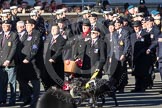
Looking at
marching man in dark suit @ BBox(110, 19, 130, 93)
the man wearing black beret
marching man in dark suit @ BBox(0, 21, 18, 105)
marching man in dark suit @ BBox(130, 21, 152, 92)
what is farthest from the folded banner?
marching man in dark suit @ BBox(130, 21, 152, 92)

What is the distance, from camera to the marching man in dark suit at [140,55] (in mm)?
17922

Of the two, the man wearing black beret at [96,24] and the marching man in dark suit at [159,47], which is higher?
the man wearing black beret at [96,24]

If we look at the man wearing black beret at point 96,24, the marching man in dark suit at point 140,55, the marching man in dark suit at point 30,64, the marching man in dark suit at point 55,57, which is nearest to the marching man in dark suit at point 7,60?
the marching man in dark suit at point 30,64

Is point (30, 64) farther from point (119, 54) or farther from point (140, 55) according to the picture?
point (140, 55)

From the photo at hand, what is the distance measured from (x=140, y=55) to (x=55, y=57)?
3743 mm

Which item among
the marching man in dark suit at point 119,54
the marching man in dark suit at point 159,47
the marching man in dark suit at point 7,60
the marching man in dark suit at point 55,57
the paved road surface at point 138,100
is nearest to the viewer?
the marching man in dark suit at point 7,60

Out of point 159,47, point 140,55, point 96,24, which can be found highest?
point 96,24

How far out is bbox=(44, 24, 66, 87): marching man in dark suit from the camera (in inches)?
593

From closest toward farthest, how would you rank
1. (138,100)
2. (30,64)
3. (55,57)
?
(30,64) < (55,57) < (138,100)

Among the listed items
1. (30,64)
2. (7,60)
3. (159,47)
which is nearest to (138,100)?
(159,47)

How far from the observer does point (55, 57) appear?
49.3ft

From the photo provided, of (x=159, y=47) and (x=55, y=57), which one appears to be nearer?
(x=55, y=57)

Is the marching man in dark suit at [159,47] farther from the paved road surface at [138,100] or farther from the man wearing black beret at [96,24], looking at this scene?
the man wearing black beret at [96,24]

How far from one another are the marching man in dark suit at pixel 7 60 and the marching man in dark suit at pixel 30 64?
201 mm
